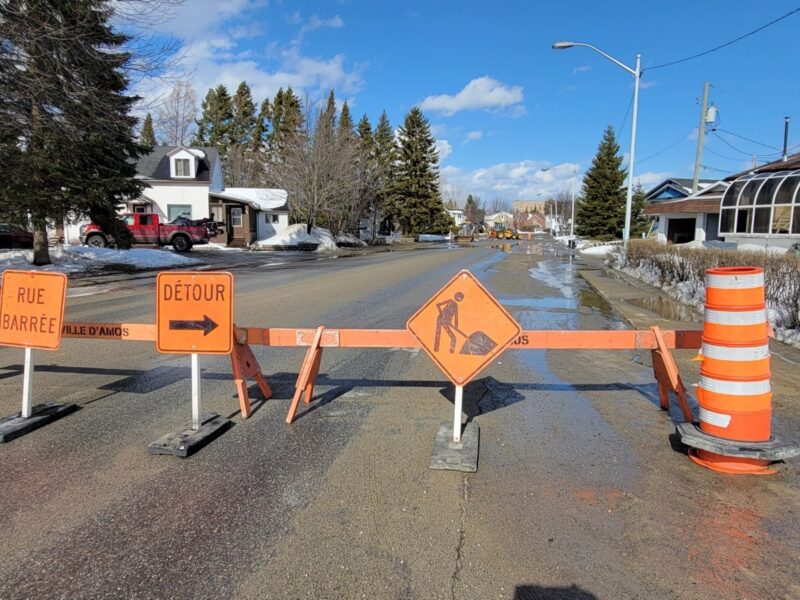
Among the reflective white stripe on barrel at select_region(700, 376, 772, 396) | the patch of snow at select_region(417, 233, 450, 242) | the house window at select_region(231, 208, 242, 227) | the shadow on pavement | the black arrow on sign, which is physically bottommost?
the shadow on pavement

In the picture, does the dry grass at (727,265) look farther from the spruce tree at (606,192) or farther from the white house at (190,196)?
the spruce tree at (606,192)

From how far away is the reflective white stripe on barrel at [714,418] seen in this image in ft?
13.0

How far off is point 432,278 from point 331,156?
86.9ft

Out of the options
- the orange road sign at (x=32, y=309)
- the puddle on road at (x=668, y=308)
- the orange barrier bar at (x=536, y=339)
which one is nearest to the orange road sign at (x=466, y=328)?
the orange barrier bar at (x=536, y=339)

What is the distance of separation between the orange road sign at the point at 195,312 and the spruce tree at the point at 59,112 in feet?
37.7

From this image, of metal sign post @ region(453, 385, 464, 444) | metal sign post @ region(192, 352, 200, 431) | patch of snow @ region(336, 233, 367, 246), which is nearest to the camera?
metal sign post @ region(453, 385, 464, 444)

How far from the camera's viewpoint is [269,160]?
50781 millimetres

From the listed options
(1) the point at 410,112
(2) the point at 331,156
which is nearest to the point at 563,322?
(2) the point at 331,156

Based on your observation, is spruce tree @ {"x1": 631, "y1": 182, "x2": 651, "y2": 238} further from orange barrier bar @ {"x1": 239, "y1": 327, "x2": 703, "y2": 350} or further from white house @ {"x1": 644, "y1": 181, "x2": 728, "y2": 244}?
orange barrier bar @ {"x1": 239, "y1": 327, "x2": 703, "y2": 350}

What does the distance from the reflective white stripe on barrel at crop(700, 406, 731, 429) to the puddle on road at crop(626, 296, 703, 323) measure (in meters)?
6.73

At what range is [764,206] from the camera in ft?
69.5

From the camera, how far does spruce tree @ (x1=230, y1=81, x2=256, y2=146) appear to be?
2950 inches

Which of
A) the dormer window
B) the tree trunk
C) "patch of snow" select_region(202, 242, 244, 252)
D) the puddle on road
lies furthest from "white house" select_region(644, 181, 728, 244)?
the dormer window

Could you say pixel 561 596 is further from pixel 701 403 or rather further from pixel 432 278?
pixel 432 278
